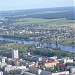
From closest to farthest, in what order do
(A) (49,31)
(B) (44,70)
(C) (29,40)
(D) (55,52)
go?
(B) (44,70)
(D) (55,52)
(C) (29,40)
(A) (49,31)

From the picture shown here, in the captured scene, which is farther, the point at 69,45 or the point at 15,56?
the point at 69,45

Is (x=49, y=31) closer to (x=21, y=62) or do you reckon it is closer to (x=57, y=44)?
(x=57, y=44)

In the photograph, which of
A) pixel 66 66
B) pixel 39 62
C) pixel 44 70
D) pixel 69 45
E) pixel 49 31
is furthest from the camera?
pixel 49 31

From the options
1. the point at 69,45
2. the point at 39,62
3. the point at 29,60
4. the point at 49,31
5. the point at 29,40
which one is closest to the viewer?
the point at 39,62

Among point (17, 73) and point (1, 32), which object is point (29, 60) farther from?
point (1, 32)

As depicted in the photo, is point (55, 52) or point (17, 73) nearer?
point (17, 73)

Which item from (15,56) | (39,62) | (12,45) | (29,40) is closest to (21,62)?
(39,62)

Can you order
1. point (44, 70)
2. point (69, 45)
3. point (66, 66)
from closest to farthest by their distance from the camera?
point (44, 70) < point (66, 66) < point (69, 45)

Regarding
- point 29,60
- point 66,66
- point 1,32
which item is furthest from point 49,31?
point 66,66
